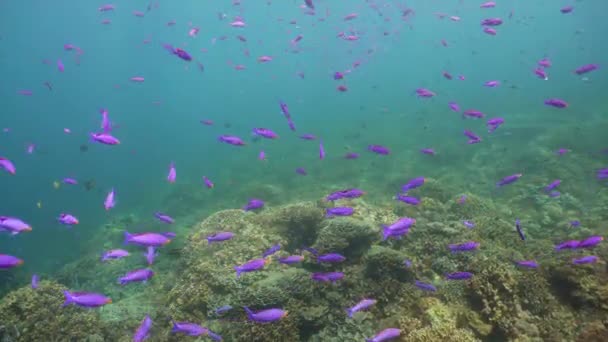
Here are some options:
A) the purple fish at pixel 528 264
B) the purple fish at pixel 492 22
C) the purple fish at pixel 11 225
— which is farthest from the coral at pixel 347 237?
the purple fish at pixel 492 22

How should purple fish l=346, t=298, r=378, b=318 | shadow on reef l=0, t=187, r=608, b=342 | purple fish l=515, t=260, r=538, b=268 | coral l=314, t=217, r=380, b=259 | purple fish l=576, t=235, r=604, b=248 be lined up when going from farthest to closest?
coral l=314, t=217, r=380, b=259 < purple fish l=515, t=260, r=538, b=268 < purple fish l=576, t=235, r=604, b=248 < shadow on reef l=0, t=187, r=608, b=342 < purple fish l=346, t=298, r=378, b=318

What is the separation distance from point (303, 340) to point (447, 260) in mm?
3252

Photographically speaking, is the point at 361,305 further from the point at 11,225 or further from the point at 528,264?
the point at 11,225

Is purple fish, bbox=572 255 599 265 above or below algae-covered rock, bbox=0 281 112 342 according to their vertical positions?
above

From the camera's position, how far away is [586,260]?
589 cm

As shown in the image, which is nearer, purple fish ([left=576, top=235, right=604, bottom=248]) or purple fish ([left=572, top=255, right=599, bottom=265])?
purple fish ([left=576, top=235, right=604, bottom=248])

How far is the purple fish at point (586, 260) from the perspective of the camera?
19.3 ft

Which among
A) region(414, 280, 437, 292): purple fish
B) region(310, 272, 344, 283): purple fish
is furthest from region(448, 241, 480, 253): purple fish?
region(310, 272, 344, 283): purple fish

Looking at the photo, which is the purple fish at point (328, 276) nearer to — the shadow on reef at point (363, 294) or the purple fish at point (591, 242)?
the shadow on reef at point (363, 294)

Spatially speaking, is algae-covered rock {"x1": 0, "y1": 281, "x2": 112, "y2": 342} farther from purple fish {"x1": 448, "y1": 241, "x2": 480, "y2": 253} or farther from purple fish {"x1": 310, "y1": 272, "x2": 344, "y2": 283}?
purple fish {"x1": 448, "y1": 241, "x2": 480, "y2": 253}

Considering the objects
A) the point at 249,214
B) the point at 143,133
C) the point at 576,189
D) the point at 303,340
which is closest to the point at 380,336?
the point at 303,340

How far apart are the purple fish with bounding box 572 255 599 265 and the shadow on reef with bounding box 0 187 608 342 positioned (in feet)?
0.30

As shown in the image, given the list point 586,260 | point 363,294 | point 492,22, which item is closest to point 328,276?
point 363,294

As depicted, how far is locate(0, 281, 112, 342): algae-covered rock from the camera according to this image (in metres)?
6.52
